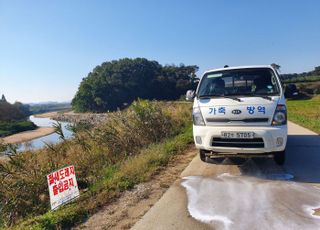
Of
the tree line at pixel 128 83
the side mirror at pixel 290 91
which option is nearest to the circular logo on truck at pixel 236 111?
the side mirror at pixel 290 91

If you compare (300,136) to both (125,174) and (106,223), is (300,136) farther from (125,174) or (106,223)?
(106,223)

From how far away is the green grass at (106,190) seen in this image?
153 inches

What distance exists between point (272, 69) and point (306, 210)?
11.4ft

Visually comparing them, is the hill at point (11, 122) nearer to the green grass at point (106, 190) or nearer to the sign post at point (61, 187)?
the green grass at point (106, 190)

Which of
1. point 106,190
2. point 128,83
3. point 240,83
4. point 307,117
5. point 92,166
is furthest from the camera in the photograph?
point 128,83

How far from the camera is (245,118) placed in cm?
535

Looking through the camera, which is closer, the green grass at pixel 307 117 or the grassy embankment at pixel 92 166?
the grassy embankment at pixel 92 166

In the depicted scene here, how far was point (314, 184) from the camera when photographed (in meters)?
4.87

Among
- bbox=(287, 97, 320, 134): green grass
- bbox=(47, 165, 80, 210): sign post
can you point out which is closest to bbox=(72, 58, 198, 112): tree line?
bbox=(287, 97, 320, 134): green grass

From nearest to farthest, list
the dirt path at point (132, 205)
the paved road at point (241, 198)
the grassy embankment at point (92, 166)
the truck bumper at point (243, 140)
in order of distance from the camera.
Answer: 1. the paved road at point (241, 198)
2. the dirt path at point (132, 205)
3. the grassy embankment at point (92, 166)
4. the truck bumper at point (243, 140)

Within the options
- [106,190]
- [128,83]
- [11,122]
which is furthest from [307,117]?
[128,83]

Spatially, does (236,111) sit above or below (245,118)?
above

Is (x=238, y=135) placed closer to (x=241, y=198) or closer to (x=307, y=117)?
(x=241, y=198)

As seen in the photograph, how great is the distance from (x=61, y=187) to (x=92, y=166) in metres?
3.18
